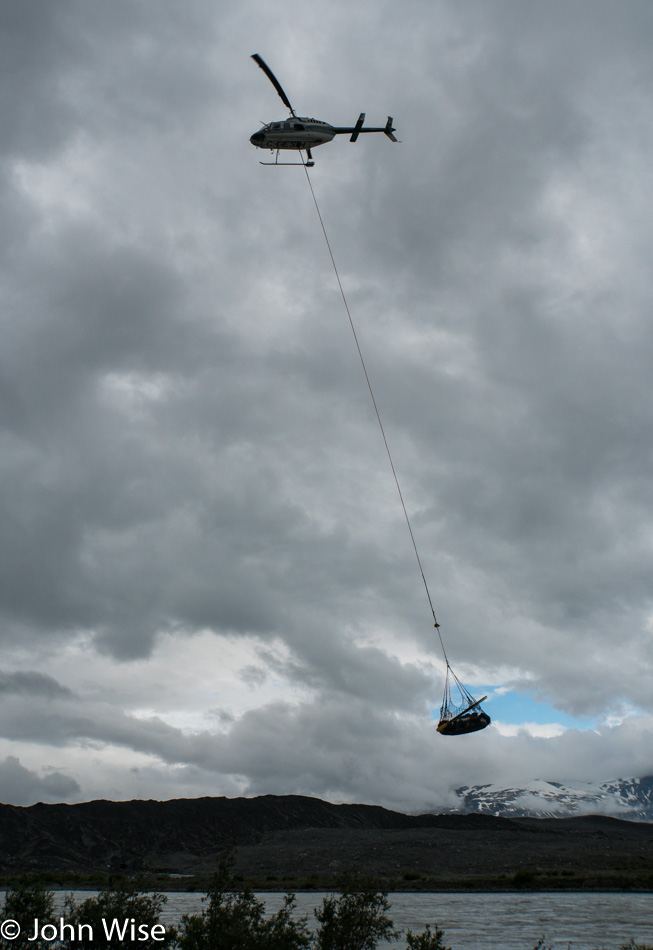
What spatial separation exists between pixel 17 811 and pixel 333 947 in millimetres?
216306

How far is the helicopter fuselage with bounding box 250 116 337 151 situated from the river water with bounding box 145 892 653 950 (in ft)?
188

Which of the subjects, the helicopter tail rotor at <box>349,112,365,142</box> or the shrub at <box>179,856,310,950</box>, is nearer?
the shrub at <box>179,856,310,950</box>

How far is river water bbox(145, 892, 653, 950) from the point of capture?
4997 cm

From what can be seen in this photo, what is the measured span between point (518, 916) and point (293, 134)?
2837 inches

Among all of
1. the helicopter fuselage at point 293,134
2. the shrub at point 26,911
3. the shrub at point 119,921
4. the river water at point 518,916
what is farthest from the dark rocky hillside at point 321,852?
the helicopter fuselage at point 293,134

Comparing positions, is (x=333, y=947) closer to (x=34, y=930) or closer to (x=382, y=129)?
(x=34, y=930)

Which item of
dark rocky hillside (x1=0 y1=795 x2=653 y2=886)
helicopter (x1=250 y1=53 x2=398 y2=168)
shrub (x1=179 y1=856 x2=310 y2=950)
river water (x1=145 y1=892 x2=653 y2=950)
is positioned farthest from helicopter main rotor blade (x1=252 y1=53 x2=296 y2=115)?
dark rocky hillside (x1=0 y1=795 x2=653 y2=886)

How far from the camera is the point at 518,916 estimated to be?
64375 mm

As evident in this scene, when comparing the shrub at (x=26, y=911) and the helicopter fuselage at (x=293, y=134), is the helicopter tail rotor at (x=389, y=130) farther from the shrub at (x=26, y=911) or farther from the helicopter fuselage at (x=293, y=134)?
the shrub at (x=26, y=911)

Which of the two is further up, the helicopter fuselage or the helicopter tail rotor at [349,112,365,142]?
the helicopter tail rotor at [349,112,365,142]

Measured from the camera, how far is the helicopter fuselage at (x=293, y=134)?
44.7 metres

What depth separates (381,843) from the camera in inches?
5719

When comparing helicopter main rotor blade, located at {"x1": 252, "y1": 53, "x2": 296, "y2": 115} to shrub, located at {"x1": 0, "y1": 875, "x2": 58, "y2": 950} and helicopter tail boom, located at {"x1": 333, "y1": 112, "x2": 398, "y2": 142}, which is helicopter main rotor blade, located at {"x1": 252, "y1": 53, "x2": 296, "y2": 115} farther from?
shrub, located at {"x1": 0, "y1": 875, "x2": 58, "y2": 950}

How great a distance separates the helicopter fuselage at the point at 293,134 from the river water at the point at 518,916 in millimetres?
57233
